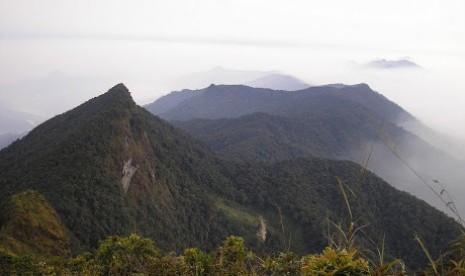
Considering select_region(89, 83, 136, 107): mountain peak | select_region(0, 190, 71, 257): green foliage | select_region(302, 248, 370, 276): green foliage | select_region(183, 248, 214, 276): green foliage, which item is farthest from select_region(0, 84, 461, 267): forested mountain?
select_region(302, 248, 370, 276): green foliage

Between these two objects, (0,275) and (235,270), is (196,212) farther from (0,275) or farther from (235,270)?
(235,270)

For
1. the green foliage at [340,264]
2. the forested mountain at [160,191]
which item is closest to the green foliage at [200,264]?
the green foliage at [340,264]

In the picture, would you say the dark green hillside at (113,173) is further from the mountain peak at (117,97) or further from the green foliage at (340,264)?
the green foliage at (340,264)

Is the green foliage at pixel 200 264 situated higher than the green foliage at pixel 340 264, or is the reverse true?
the green foliage at pixel 340 264

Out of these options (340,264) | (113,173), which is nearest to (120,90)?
(113,173)

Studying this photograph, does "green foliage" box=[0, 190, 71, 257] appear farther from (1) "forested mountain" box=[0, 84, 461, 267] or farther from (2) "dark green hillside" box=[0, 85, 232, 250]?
(2) "dark green hillside" box=[0, 85, 232, 250]

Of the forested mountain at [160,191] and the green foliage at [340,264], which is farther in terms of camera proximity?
the forested mountain at [160,191]

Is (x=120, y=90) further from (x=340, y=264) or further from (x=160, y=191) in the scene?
(x=340, y=264)

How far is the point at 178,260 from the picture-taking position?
737 cm

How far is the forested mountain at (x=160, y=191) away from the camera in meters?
65.3

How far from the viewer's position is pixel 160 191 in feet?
310

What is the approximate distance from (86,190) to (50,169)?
718 cm

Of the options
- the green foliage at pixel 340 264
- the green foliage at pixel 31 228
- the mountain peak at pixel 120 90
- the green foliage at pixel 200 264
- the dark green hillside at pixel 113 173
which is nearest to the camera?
the green foliage at pixel 340 264

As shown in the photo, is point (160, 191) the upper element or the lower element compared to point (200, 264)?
lower
